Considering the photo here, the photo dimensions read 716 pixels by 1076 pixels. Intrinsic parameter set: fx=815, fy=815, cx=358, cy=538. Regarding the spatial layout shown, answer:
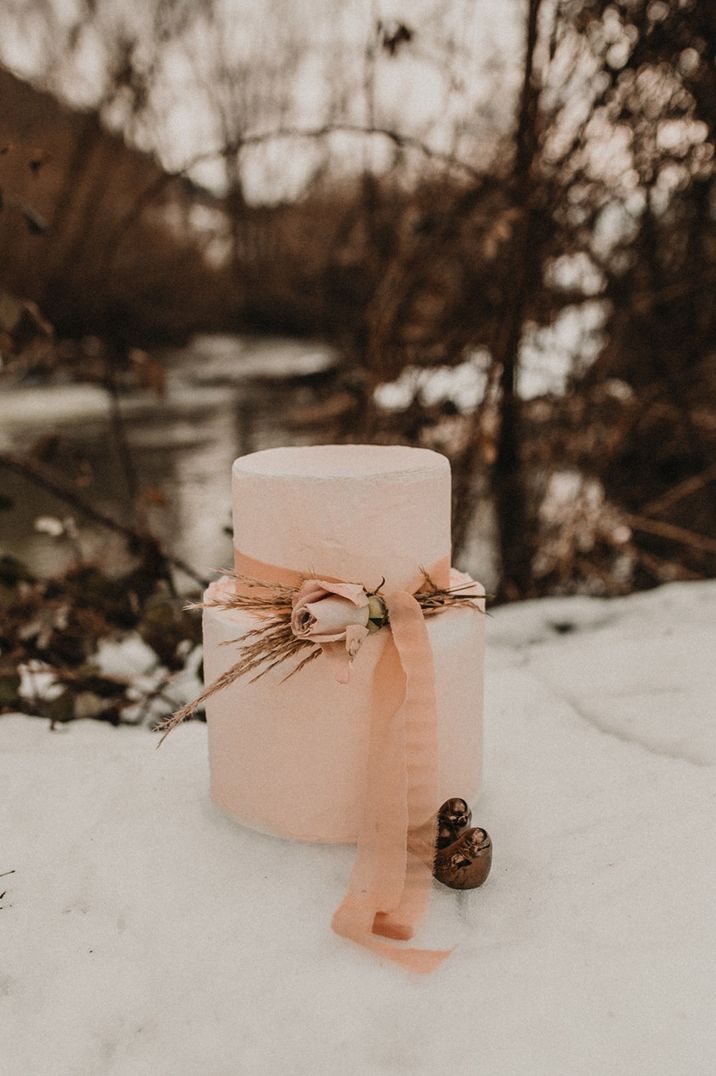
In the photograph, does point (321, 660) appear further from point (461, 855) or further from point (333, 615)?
point (461, 855)

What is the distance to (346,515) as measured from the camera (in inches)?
36.5

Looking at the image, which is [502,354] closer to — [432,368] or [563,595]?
[432,368]

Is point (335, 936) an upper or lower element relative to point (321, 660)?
lower

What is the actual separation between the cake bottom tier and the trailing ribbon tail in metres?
0.02

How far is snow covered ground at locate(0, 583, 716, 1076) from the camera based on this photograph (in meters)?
0.74

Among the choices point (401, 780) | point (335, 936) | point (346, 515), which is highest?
point (346, 515)

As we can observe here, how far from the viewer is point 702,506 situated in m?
3.08

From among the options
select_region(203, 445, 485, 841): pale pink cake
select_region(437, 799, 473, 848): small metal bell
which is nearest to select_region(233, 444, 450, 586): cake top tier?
select_region(203, 445, 485, 841): pale pink cake

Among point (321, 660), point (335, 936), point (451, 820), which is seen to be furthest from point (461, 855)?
point (321, 660)

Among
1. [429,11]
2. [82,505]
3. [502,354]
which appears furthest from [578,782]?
[429,11]

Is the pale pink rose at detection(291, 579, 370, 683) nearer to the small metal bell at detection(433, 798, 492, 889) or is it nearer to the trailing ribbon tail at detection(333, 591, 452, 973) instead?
the trailing ribbon tail at detection(333, 591, 452, 973)

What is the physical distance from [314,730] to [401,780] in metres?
0.12

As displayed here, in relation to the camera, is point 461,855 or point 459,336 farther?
point 459,336

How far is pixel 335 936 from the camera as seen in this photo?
0.87 meters
